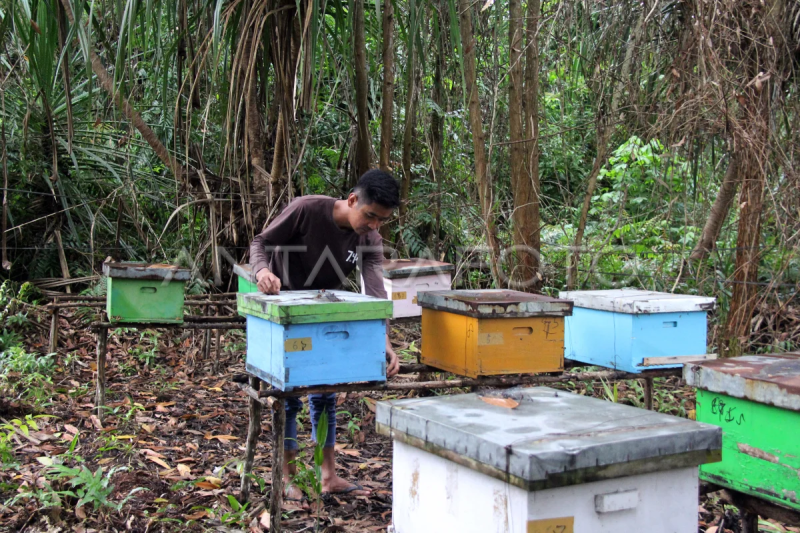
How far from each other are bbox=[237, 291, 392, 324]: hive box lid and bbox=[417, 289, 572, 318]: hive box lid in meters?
0.40

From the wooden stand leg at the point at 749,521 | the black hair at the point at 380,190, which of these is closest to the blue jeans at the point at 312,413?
the black hair at the point at 380,190

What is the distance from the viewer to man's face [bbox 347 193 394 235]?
3350 millimetres

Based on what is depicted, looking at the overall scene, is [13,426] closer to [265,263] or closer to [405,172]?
[265,263]

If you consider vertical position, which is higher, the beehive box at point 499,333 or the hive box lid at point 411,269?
the hive box lid at point 411,269

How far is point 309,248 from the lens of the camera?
11.7 feet

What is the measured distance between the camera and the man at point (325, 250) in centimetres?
336

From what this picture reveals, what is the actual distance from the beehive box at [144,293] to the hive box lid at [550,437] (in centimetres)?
295

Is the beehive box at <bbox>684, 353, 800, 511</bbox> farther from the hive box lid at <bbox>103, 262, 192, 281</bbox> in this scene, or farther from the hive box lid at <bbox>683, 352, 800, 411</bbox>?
the hive box lid at <bbox>103, 262, 192, 281</bbox>

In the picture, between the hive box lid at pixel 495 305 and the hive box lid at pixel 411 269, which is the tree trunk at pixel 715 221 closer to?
the hive box lid at pixel 411 269

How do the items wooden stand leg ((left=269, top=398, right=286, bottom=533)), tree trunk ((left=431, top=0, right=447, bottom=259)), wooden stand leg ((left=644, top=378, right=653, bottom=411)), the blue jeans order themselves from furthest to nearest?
1. tree trunk ((left=431, top=0, right=447, bottom=259))
2. wooden stand leg ((left=644, top=378, right=653, bottom=411))
3. the blue jeans
4. wooden stand leg ((left=269, top=398, right=286, bottom=533))

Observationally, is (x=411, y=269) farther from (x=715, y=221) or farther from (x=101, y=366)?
(x=715, y=221)

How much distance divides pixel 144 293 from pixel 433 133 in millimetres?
3653

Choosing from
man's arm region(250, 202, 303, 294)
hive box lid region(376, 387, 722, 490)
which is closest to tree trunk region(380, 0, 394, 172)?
man's arm region(250, 202, 303, 294)

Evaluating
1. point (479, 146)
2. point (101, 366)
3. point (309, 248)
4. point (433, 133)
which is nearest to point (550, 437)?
point (309, 248)
